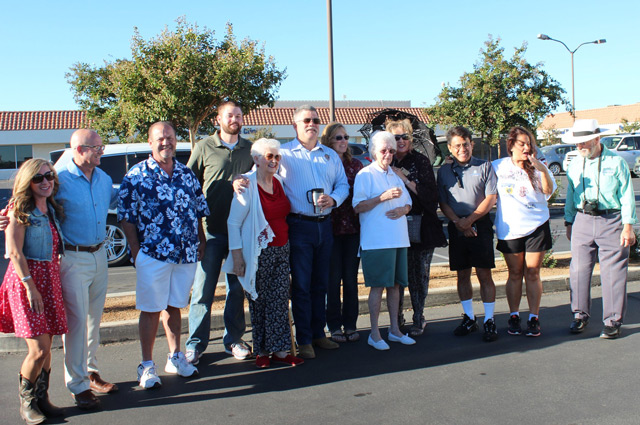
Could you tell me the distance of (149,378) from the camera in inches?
179

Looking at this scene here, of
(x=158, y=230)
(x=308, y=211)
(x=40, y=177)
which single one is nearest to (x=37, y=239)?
(x=40, y=177)

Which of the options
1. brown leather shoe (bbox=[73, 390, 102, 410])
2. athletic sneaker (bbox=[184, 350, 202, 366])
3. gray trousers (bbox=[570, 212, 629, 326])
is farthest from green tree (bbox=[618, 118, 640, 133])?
brown leather shoe (bbox=[73, 390, 102, 410])

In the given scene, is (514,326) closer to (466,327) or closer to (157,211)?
(466,327)

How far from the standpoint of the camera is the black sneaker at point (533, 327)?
18.7ft

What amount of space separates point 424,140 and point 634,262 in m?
3.68

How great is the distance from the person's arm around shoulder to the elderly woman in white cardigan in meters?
1.55

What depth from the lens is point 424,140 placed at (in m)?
7.51

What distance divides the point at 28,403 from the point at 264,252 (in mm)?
2017

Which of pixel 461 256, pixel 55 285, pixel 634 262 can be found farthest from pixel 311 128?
pixel 634 262

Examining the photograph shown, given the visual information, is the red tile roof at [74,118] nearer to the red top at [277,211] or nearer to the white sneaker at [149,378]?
the red top at [277,211]

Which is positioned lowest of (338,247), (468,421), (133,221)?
(468,421)

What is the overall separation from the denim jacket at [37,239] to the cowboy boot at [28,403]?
32.3 inches

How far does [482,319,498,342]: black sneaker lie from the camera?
559 centimetres

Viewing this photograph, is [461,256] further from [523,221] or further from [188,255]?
[188,255]
